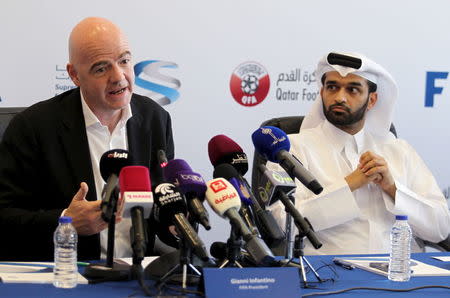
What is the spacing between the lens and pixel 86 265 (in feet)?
8.04

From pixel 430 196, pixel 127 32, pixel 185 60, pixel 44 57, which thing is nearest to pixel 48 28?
pixel 44 57

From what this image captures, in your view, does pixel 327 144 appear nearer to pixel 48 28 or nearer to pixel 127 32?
pixel 127 32

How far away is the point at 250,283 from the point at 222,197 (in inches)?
9.7

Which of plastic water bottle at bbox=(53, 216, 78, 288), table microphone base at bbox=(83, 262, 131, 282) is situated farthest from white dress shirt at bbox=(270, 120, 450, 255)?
plastic water bottle at bbox=(53, 216, 78, 288)

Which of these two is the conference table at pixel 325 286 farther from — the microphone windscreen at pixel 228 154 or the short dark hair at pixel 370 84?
the short dark hair at pixel 370 84

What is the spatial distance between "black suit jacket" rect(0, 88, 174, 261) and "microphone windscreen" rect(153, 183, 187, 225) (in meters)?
0.94

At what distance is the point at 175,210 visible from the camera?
198cm

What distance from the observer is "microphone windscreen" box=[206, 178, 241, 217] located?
6.41 ft

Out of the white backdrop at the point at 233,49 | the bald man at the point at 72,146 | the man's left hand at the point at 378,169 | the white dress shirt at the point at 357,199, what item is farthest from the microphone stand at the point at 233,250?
the white backdrop at the point at 233,49

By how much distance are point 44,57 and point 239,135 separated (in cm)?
133

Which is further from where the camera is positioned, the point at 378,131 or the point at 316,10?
the point at 316,10

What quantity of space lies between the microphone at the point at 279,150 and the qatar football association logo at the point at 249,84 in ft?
8.56

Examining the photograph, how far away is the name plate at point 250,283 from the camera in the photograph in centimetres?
199

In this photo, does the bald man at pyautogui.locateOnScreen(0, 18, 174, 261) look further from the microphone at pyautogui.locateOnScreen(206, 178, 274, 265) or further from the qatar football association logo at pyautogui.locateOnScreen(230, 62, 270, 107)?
the qatar football association logo at pyautogui.locateOnScreen(230, 62, 270, 107)
